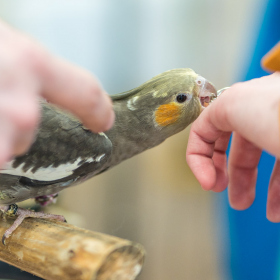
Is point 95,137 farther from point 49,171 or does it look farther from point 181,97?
→ point 181,97

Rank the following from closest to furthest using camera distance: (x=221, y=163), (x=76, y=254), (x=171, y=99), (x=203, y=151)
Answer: (x=76, y=254) < (x=203, y=151) < (x=221, y=163) < (x=171, y=99)

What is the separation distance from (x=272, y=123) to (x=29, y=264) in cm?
46

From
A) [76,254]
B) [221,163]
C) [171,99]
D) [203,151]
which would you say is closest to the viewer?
[76,254]

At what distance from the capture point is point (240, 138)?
26.7 inches

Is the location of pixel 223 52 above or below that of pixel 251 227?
above

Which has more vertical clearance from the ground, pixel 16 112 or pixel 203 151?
pixel 16 112

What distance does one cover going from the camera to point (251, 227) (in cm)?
116

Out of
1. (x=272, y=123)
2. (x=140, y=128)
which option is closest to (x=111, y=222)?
(x=140, y=128)

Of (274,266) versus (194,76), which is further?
(274,266)

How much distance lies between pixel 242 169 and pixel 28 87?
0.57 meters

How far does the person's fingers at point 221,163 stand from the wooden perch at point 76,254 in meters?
0.28

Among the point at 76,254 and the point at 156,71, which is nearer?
the point at 76,254

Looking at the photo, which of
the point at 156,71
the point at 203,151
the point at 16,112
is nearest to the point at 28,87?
the point at 16,112

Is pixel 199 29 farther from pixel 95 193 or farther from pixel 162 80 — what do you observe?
pixel 95 193
